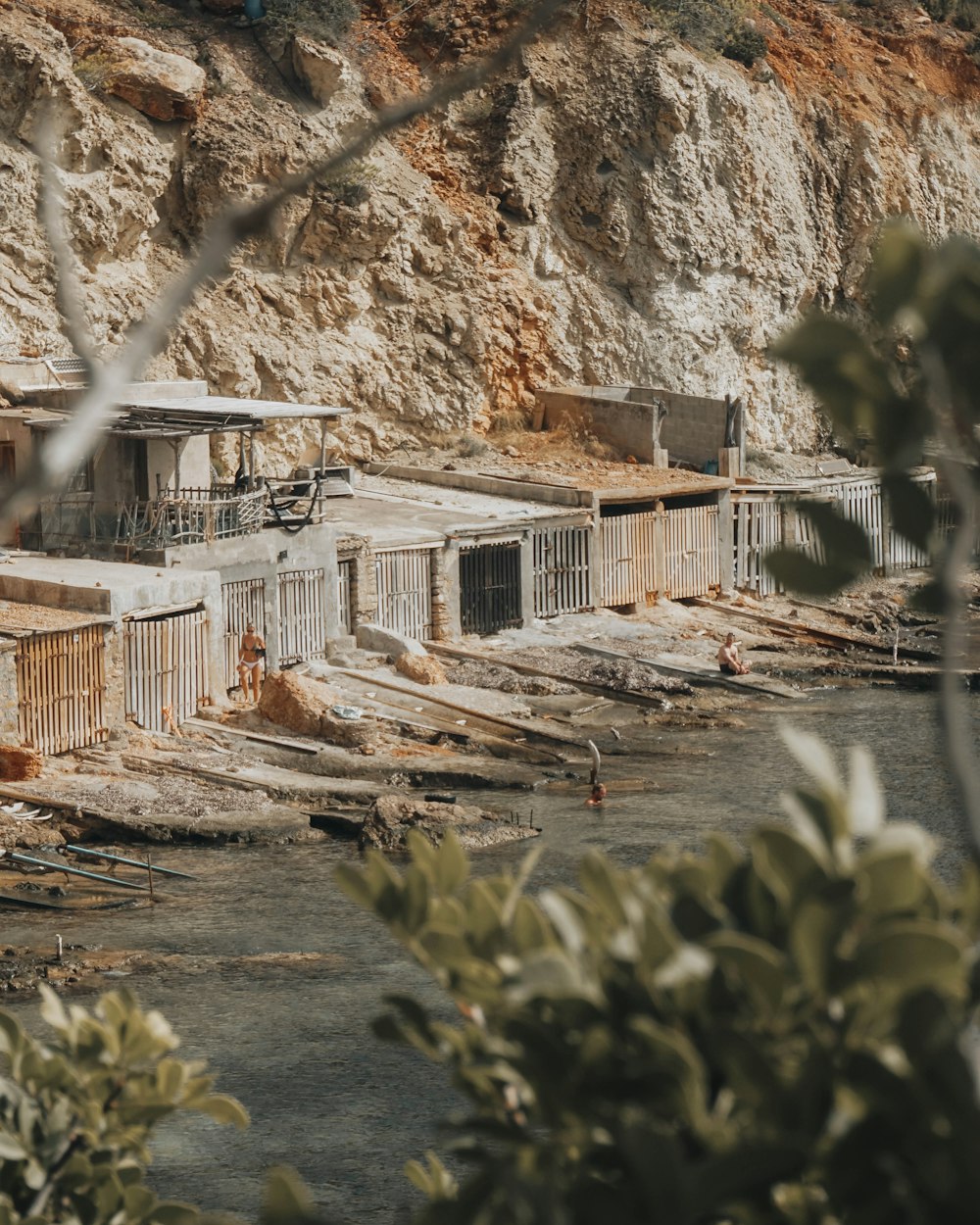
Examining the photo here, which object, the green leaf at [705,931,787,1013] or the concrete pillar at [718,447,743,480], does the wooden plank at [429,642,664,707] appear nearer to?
the concrete pillar at [718,447,743,480]

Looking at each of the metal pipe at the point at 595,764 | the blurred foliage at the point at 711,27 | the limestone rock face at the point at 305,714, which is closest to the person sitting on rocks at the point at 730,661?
the metal pipe at the point at 595,764

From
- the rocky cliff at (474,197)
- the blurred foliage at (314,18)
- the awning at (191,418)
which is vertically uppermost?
the blurred foliage at (314,18)

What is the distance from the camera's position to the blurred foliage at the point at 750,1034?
254 centimetres

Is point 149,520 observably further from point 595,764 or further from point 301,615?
point 595,764

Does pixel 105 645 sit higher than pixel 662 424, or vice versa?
pixel 662 424

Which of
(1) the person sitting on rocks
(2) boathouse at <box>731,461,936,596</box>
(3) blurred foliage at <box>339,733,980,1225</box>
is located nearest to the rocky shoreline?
(1) the person sitting on rocks

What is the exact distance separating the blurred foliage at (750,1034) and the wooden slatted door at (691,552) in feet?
96.2

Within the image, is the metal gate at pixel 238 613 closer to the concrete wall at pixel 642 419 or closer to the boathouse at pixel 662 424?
the boathouse at pixel 662 424

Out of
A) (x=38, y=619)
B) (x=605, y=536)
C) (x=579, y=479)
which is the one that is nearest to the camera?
(x=38, y=619)

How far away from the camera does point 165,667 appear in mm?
22109

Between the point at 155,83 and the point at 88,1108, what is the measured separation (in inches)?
1357

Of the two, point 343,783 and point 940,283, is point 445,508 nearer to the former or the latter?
point 343,783

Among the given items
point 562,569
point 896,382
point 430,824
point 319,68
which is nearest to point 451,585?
point 562,569

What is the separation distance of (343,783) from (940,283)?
59.6ft
